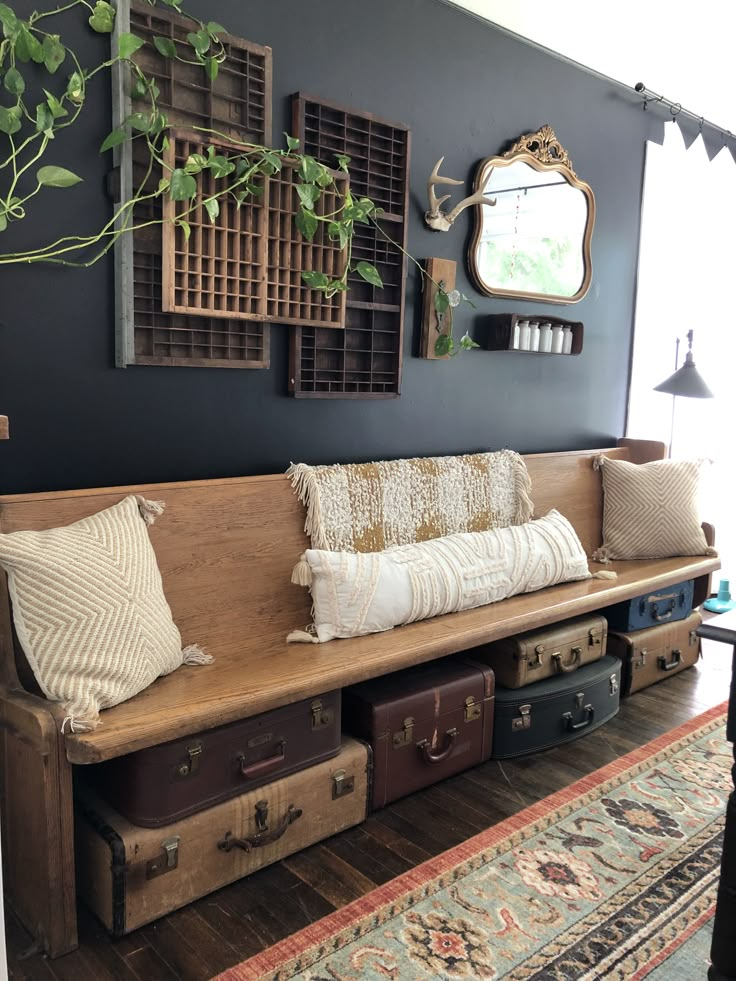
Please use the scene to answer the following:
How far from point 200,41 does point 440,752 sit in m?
2.23

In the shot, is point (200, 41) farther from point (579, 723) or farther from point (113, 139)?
point (579, 723)

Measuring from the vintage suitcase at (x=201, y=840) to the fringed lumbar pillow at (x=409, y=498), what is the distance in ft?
2.49

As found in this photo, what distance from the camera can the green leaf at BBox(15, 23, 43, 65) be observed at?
2.09 meters

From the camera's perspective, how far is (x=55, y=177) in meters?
2.07

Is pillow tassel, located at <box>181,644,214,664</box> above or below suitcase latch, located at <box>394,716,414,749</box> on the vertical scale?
above

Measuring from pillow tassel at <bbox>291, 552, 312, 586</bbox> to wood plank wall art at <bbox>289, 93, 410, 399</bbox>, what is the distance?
0.59m

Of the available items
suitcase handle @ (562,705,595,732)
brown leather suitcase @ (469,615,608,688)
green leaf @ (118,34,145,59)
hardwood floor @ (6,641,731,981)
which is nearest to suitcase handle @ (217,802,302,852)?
hardwood floor @ (6,641,731,981)

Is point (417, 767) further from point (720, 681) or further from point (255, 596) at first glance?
point (720, 681)

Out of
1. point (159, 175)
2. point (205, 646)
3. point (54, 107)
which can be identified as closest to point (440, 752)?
point (205, 646)

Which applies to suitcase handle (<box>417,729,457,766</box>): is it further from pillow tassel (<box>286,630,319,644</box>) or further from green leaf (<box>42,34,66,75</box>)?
green leaf (<box>42,34,66,75</box>)

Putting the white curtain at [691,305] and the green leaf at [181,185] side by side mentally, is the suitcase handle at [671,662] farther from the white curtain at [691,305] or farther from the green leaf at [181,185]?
the green leaf at [181,185]

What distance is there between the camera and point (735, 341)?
511 centimetres

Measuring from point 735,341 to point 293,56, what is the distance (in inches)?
135

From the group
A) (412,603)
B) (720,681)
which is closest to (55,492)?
(412,603)
